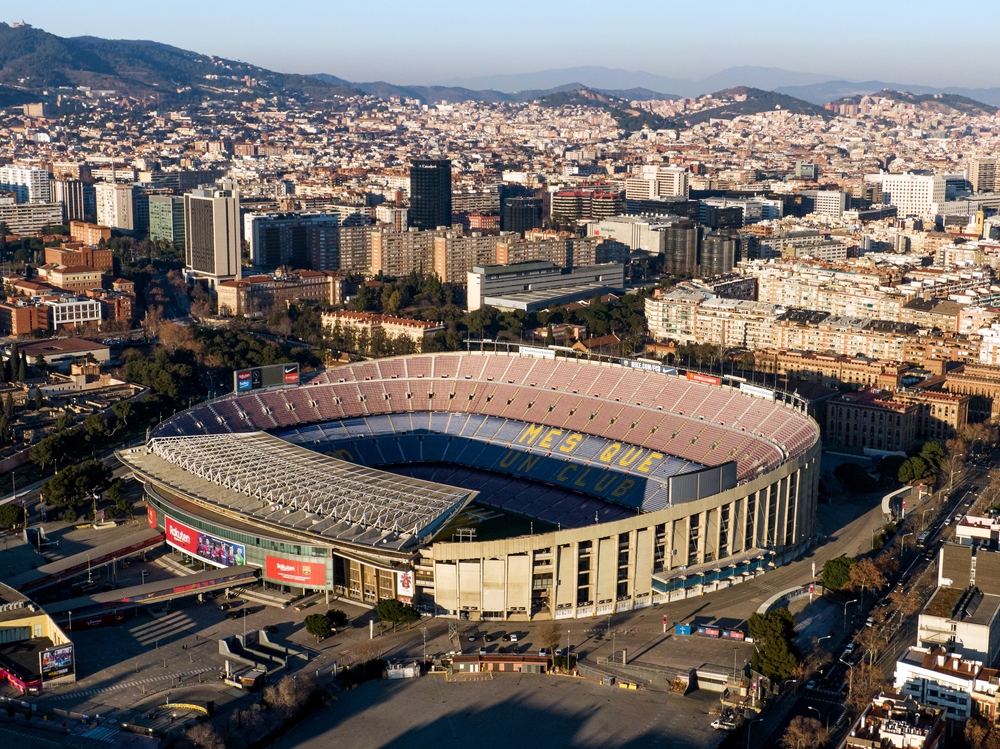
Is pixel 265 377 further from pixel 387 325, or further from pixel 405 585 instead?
pixel 387 325

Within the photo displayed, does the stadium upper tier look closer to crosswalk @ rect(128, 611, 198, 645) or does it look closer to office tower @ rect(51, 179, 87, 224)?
crosswalk @ rect(128, 611, 198, 645)

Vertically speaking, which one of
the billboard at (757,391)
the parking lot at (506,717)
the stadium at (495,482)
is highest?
the billboard at (757,391)

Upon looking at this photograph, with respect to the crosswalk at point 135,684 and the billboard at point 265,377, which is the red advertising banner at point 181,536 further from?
the billboard at point 265,377

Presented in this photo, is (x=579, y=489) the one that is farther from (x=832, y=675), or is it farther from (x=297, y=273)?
(x=297, y=273)

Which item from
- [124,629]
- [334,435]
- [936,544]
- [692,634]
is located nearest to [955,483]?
[936,544]

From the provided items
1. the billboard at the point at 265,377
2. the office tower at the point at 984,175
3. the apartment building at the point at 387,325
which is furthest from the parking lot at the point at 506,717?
the office tower at the point at 984,175

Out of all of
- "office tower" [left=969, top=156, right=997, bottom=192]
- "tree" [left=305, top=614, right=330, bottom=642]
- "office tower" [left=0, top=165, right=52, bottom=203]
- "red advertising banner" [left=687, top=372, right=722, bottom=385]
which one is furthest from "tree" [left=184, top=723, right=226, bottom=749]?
"office tower" [left=969, top=156, right=997, bottom=192]
